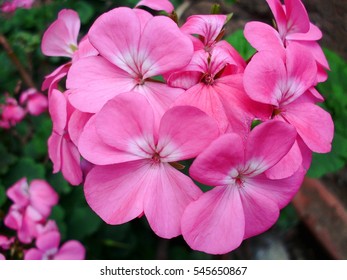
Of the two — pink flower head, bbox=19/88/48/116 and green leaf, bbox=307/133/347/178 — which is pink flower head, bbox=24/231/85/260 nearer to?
pink flower head, bbox=19/88/48/116

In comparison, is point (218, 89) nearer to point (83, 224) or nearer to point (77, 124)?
point (77, 124)

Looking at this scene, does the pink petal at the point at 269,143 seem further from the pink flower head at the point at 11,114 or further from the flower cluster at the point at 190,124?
the pink flower head at the point at 11,114

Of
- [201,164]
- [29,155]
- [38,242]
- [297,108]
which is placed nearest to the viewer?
[201,164]

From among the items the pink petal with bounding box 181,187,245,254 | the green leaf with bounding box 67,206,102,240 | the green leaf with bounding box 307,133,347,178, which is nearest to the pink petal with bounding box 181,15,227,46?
the pink petal with bounding box 181,187,245,254

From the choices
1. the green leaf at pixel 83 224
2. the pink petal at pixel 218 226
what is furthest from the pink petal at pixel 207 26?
the green leaf at pixel 83 224

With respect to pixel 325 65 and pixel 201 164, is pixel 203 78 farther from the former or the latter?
pixel 325 65

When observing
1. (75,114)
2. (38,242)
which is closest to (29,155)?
(38,242)
